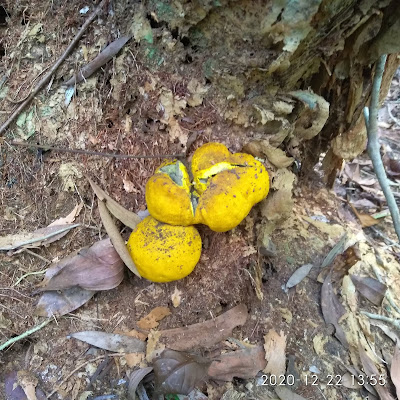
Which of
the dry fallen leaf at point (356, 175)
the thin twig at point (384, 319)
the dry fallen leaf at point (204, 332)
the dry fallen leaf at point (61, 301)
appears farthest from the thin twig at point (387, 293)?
the dry fallen leaf at point (61, 301)

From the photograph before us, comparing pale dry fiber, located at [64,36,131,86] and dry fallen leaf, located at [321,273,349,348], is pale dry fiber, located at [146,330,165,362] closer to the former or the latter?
dry fallen leaf, located at [321,273,349,348]

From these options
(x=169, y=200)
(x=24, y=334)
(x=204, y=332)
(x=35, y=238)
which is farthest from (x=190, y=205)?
(x=24, y=334)

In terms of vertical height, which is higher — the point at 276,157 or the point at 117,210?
the point at 117,210

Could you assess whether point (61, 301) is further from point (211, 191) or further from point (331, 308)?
point (331, 308)

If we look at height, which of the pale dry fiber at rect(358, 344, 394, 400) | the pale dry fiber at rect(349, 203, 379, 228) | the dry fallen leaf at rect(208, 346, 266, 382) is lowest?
the pale dry fiber at rect(349, 203, 379, 228)

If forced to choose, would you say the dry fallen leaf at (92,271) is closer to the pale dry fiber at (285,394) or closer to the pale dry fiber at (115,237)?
the pale dry fiber at (115,237)

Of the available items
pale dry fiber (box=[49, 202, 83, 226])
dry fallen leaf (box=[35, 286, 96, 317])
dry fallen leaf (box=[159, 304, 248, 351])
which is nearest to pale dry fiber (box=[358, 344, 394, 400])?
dry fallen leaf (box=[159, 304, 248, 351])
